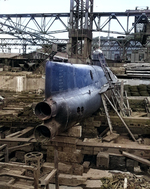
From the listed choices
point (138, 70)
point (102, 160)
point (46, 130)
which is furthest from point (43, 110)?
point (138, 70)

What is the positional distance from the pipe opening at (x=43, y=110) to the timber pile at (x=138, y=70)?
1857 cm

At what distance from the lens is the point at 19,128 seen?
13.1 meters

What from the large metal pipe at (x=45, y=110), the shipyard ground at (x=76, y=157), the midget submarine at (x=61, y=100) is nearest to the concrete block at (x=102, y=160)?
the shipyard ground at (x=76, y=157)

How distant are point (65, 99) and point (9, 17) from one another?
25.7 metres

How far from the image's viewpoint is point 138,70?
25797 millimetres

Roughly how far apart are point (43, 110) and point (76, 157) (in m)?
2.74

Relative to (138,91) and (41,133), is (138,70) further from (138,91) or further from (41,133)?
(41,133)

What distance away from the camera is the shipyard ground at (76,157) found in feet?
25.5

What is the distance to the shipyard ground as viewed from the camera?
7758 mm

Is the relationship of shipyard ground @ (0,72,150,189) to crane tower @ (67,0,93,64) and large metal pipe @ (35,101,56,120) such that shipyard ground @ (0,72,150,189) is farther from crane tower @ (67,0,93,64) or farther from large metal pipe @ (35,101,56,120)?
crane tower @ (67,0,93,64)

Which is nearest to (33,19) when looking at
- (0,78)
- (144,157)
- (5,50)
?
(0,78)

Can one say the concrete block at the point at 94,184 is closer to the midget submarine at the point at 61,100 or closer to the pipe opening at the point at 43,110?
the midget submarine at the point at 61,100

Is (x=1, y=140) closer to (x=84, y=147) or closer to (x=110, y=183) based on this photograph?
(x=84, y=147)

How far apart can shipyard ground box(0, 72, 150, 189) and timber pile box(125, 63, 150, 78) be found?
12.0m
